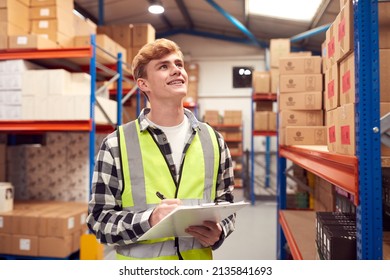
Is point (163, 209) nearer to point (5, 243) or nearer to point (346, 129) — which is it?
point (346, 129)

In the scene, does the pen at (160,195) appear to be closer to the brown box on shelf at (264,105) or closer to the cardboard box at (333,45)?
the cardboard box at (333,45)

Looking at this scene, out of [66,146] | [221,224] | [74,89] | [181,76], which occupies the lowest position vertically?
[221,224]

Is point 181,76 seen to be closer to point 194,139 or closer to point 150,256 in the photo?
point 194,139

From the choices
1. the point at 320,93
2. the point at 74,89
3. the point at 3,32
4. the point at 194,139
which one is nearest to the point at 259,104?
the point at 320,93

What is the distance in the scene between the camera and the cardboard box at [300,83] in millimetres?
3170

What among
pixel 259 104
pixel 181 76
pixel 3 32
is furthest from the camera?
pixel 259 104

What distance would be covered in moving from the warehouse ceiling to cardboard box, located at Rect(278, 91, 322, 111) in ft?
10.5

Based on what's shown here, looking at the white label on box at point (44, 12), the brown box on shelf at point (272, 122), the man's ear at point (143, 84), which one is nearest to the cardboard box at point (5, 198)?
the white label on box at point (44, 12)

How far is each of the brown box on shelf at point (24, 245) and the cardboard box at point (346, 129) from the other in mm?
3150

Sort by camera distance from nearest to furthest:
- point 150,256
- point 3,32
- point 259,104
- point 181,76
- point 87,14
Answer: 1. point 150,256
2. point 181,76
3. point 3,32
4. point 259,104
5. point 87,14

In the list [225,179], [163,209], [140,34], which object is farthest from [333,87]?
[140,34]

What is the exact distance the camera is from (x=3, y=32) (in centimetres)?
350

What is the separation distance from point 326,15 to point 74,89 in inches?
191

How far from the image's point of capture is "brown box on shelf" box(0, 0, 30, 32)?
11.3 ft
